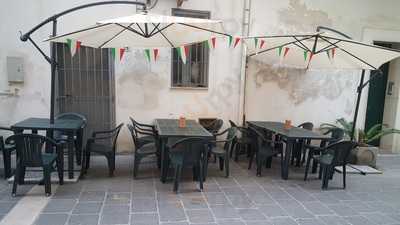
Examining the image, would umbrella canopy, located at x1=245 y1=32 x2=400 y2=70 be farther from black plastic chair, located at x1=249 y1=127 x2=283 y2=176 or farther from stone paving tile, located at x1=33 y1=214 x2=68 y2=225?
stone paving tile, located at x1=33 y1=214 x2=68 y2=225

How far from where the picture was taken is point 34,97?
5.08 meters

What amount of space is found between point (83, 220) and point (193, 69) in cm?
354

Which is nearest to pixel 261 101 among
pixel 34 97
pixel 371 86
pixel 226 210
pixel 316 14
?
pixel 316 14

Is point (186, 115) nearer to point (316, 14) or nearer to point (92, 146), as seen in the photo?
point (92, 146)

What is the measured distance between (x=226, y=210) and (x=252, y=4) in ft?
13.5

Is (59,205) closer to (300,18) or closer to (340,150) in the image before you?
(340,150)

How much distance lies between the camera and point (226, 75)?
5727 millimetres

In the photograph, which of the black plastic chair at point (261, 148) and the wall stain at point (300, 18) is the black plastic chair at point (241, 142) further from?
the wall stain at point (300, 18)

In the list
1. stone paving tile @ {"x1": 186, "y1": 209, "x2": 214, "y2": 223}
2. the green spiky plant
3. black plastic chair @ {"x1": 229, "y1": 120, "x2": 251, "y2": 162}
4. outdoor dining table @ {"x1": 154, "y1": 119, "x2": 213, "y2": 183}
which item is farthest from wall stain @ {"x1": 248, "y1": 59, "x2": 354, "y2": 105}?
stone paving tile @ {"x1": 186, "y1": 209, "x2": 214, "y2": 223}

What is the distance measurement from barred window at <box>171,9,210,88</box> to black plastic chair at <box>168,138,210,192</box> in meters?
2.07

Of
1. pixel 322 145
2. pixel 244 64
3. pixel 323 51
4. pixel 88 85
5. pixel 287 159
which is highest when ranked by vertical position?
pixel 323 51

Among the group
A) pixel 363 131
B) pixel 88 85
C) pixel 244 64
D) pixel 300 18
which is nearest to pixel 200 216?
pixel 88 85

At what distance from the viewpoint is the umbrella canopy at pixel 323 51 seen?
3.91 m

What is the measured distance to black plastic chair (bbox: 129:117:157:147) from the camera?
4730 mm
